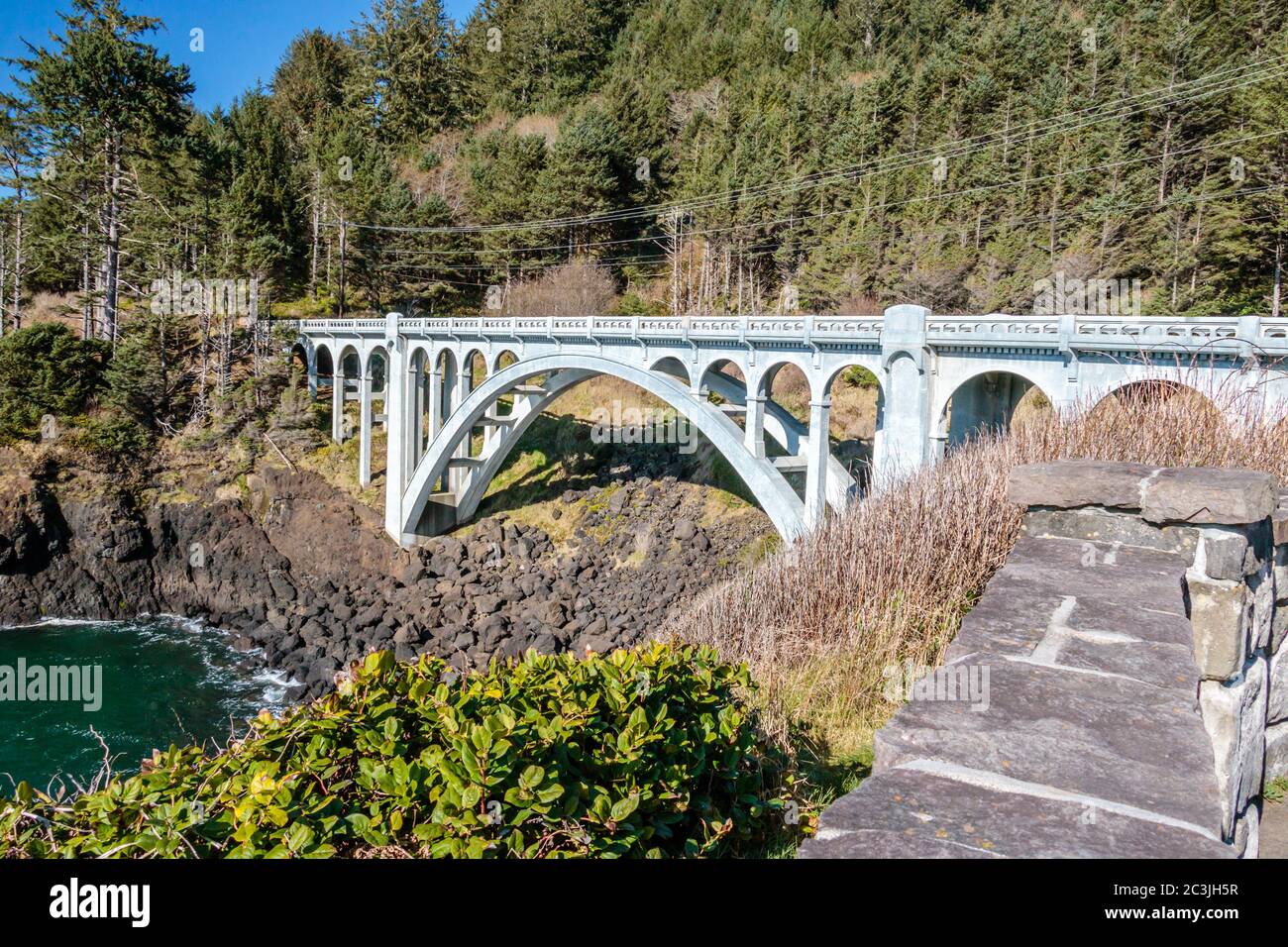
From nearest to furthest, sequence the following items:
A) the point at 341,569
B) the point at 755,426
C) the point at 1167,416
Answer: the point at 1167,416
the point at 755,426
the point at 341,569

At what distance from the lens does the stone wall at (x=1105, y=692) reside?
80.3 inches

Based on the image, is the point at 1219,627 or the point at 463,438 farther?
the point at 463,438

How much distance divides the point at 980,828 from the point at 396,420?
28012mm

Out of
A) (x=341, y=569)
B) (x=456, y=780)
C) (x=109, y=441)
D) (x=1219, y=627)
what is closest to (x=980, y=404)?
(x=1219, y=627)

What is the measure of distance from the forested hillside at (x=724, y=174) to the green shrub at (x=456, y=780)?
1025 inches

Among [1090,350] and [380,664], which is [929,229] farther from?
[380,664]

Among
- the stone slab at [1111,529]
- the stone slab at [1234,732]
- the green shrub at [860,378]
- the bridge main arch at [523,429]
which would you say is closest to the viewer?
the stone slab at [1234,732]

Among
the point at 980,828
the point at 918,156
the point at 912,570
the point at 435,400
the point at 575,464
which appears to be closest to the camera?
the point at 980,828

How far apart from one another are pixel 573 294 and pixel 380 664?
34.8 m

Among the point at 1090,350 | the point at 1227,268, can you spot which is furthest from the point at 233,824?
the point at 1227,268

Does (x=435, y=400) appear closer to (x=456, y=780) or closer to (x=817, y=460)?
(x=817, y=460)

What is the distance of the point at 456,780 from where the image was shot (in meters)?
2.81

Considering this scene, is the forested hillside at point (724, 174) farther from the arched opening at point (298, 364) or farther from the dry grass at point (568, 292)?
the arched opening at point (298, 364)

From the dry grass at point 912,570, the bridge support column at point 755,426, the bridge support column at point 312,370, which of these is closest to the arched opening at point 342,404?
the bridge support column at point 312,370
